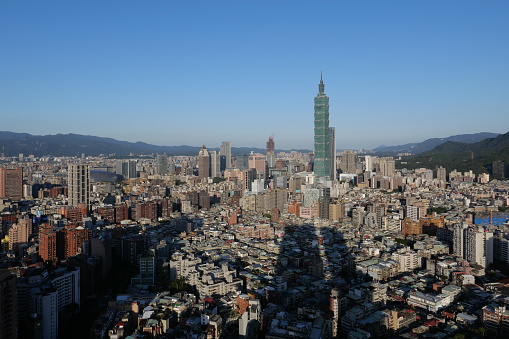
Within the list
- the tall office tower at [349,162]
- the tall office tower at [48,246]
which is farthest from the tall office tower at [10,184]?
the tall office tower at [349,162]

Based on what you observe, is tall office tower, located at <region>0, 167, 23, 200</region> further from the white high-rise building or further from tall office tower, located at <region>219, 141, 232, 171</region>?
tall office tower, located at <region>219, 141, 232, 171</region>

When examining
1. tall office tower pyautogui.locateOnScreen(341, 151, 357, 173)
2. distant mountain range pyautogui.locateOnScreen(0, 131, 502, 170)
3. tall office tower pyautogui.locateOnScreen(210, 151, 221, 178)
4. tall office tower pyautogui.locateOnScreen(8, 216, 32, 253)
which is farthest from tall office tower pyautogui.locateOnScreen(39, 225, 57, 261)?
tall office tower pyautogui.locateOnScreen(341, 151, 357, 173)

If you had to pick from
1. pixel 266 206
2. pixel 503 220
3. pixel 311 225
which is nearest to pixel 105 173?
pixel 266 206

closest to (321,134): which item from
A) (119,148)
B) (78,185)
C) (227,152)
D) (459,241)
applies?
(78,185)

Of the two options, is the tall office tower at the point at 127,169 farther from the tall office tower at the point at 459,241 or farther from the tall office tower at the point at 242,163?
the tall office tower at the point at 459,241

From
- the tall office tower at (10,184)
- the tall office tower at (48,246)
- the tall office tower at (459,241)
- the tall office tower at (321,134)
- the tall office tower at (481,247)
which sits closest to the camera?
the tall office tower at (48,246)

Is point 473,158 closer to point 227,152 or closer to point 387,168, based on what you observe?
point 387,168

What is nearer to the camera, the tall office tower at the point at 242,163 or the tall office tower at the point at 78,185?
the tall office tower at the point at 78,185
